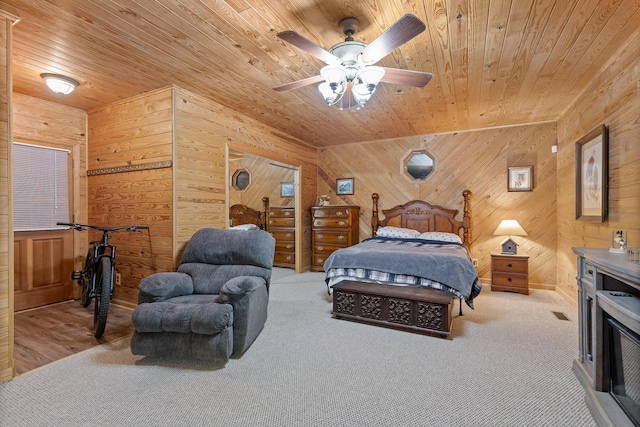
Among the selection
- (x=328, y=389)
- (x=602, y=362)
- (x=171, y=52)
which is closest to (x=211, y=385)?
(x=328, y=389)

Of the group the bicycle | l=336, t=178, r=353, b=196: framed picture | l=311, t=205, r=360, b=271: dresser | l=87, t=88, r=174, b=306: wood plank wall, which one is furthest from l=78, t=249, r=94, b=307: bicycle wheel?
l=336, t=178, r=353, b=196: framed picture

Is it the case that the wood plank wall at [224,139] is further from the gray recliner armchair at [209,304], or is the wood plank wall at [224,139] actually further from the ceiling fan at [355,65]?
the ceiling fan at [355,65]

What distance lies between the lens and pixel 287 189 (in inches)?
260

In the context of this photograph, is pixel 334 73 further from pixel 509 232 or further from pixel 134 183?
pixel 509 232

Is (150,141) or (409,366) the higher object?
(150,141)

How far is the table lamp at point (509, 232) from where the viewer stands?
4.27 m

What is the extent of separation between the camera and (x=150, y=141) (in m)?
3.37

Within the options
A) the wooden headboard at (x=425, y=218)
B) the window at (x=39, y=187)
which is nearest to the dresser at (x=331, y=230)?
the wooden headboard at (x=425, y=218)

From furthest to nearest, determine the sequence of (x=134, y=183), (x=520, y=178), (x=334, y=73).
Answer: (x=520, y=178) < (x=134, y=183) < (x=334, y=73)

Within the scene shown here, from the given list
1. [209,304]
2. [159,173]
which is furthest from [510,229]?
[159,173]

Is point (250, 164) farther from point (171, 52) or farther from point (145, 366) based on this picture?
point (145, 366)

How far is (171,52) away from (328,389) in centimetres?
299

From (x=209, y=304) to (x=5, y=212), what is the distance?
153 cm

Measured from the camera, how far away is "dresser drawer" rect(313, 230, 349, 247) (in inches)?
212
